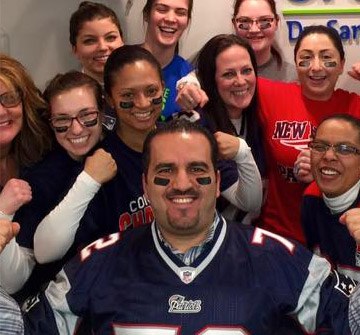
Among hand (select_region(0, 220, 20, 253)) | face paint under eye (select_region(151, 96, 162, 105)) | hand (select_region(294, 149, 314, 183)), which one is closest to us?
hand (select_region(0, 220, 20, 253))

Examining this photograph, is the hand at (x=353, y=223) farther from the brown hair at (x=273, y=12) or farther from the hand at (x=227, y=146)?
the brown hair at (x=273, y=12)

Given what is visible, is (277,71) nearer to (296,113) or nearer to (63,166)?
(296,113)

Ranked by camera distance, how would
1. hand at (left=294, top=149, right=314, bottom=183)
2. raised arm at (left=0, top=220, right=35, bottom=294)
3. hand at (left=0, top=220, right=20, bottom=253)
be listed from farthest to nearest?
hand at (left=294, top=149, right=314, bottom=183)
raised arm at (left=0, top=220, right=35, bottom=294)
hand at (left=0, top=220, right=20, bottom=253)

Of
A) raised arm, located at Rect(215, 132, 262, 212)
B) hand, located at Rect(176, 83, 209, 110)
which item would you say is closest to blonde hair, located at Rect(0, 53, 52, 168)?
hand, located at Rect(176, 83, 209, 110)

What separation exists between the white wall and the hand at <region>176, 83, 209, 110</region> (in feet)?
2.83

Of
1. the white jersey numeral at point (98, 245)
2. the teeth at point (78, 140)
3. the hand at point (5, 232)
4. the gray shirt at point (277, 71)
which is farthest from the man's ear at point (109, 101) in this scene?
the gray shirt at point (277, 71)

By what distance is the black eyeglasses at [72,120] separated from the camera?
6.38 feet

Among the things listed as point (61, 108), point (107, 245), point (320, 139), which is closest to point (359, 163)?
point (320, 139)

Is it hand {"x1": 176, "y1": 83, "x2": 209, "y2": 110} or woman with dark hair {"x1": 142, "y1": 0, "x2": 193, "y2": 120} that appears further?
woman with dark hair {"x1": 142, "y1": 0, "x2": 193, "y2": 120}

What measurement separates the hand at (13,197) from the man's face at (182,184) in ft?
1.23

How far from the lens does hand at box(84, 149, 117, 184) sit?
1806 mm

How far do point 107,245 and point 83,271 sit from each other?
0.32 ft

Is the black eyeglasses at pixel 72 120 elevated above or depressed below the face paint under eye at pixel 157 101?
Answer: below

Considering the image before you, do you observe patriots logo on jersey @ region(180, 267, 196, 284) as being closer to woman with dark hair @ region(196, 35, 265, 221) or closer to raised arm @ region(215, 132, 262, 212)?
raised arm @ region(215, 132, 262, 212)
